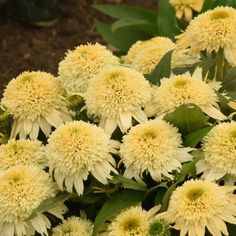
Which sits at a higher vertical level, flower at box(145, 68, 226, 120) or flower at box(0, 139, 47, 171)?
flower at box(145, 68, 226, 120)

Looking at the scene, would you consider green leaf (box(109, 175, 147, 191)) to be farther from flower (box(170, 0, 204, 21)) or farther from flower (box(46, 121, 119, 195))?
flower (box(170, 0, 204, 21))

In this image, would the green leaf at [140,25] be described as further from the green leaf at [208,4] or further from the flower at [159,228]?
the flower at [159,228]

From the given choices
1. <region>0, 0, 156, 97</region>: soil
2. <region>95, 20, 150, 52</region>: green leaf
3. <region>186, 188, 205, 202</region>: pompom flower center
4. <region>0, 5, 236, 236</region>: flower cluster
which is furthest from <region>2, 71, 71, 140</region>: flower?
<region>0, 0, 156, 97</region>: soil

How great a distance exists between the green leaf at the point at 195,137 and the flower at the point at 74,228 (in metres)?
0.29

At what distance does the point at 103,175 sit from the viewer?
61.9 inches

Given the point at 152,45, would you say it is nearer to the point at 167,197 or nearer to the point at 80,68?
the point at 80,68

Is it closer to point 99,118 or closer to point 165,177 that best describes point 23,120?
point 99,118

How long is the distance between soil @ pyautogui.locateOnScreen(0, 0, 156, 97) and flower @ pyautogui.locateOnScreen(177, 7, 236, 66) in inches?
Result: 91.7

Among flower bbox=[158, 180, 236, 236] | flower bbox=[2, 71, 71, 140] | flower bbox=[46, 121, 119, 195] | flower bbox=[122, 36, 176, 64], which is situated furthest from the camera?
flower bbox=[122, 36, 176, 64]

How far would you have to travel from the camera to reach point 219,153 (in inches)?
61.8

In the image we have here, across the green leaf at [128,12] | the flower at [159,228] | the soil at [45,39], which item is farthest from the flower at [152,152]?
the soil at [45,39]

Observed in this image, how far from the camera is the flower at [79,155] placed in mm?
1568

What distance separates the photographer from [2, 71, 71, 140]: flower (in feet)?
5.87

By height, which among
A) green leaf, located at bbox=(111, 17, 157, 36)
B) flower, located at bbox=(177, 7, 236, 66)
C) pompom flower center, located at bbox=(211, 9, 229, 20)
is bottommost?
green leaf, located at bbox=(111, 17, 157, 36)
